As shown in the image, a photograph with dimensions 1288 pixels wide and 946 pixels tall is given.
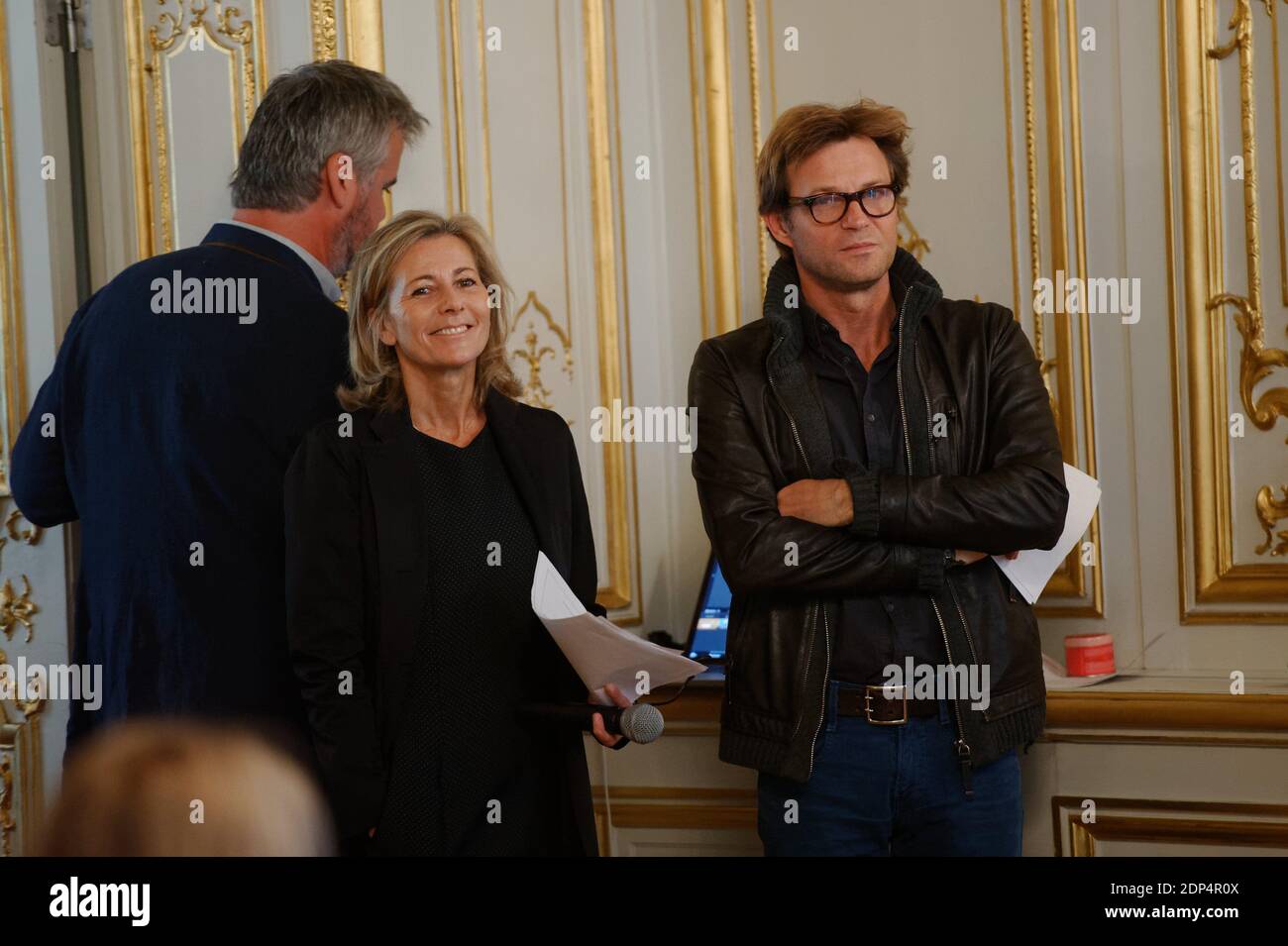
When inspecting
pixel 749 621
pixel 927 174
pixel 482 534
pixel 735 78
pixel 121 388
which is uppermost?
pixel 735 78

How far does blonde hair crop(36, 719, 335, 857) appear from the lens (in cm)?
99

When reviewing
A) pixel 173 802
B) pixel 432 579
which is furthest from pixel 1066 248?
pixel 173 802

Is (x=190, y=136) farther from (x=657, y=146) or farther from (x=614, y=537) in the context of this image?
(x=614, y=537)

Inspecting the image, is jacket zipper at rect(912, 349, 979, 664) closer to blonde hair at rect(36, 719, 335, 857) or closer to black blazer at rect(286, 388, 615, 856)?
black blazer at rect(286, 388, 615, 856)

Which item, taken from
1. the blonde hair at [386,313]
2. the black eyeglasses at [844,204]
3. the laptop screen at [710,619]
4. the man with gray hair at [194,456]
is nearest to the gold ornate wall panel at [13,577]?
the man with gray hair at [194,456]

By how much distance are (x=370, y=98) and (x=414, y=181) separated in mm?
616

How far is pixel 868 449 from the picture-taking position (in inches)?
93.2

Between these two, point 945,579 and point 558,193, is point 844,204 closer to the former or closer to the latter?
point 945,579

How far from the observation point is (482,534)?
2141 mm

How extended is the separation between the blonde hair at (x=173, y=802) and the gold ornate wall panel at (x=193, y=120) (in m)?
2.36

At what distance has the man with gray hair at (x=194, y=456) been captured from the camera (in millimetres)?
2348

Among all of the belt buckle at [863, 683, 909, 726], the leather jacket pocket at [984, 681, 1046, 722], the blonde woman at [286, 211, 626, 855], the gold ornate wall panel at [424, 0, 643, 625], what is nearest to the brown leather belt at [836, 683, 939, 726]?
the belt buckle at [863, 683, 909, 726]

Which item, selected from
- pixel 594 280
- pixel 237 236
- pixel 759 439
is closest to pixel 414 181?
pixel 594 280

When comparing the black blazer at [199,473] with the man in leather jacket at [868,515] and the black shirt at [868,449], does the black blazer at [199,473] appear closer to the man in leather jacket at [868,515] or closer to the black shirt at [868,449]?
the man in leather jacket at [868,515]
